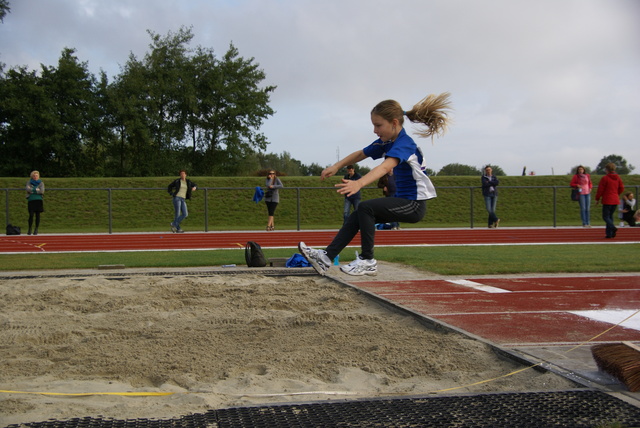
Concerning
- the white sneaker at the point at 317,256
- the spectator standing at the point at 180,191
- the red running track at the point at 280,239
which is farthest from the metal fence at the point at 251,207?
the white sneaker at the point at 317,256

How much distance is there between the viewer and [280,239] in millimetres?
16438

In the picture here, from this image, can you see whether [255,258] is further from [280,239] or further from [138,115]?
[138,115]

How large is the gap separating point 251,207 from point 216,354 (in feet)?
68.2

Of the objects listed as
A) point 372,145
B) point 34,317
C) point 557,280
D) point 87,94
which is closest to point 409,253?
point 557,280

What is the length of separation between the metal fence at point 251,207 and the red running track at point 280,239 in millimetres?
4341

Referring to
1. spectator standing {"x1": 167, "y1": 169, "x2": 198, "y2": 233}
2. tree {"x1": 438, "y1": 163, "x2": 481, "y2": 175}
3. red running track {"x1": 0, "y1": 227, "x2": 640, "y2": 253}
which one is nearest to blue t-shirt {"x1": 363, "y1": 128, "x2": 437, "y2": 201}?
red running track {"x1": 0, "y1": 227, "x2": 640, "y2": 253}

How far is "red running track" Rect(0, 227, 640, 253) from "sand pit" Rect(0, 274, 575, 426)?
8.44 metres

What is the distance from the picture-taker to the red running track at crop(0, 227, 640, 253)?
14.8m

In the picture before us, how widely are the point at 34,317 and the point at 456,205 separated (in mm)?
21926

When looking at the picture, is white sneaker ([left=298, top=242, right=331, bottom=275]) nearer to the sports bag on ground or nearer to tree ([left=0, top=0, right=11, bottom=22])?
the sports bag on ground

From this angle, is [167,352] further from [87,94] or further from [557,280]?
[87,94]

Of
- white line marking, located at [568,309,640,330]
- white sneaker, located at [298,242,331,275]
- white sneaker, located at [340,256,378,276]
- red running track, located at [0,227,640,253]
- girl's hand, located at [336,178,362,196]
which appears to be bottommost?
white line marking, located at [568,309,640,330]

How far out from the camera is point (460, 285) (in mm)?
7422

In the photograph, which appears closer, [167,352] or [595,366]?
[595,366]
